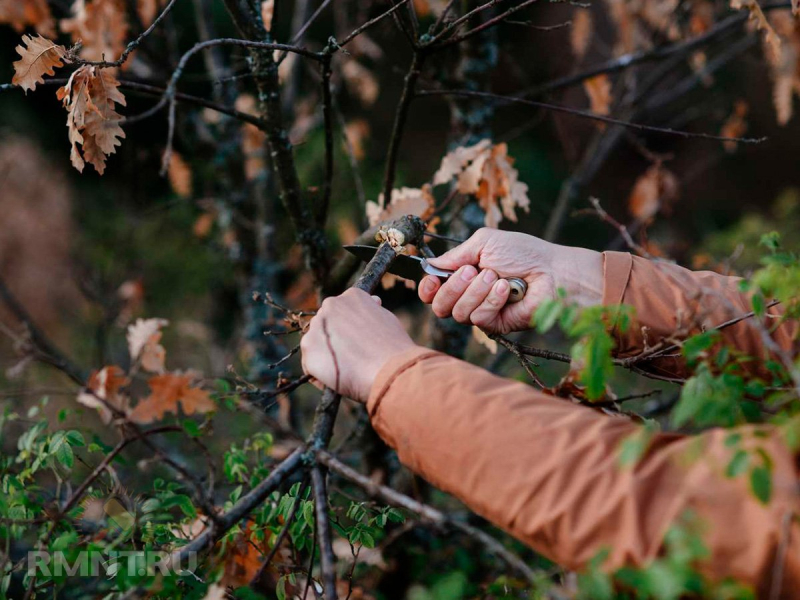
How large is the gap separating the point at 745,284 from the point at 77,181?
8.12 meters

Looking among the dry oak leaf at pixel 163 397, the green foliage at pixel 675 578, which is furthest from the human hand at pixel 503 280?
the green foliage at pixel 675 578

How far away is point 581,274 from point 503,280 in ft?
0.87

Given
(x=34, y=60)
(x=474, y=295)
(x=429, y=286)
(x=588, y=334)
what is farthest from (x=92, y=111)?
(x=588, y=334)

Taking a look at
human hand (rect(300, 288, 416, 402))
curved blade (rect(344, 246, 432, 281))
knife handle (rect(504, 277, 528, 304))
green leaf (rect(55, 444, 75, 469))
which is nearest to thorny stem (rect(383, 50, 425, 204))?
curved blade (rect(344, 246, 432, 281))

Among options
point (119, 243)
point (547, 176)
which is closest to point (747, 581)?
point (119, 243)

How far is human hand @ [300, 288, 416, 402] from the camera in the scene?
54.2 inches

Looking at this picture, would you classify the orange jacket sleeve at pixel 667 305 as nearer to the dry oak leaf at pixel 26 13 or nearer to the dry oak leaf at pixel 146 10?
the dry oak leaf at pixel 146 10

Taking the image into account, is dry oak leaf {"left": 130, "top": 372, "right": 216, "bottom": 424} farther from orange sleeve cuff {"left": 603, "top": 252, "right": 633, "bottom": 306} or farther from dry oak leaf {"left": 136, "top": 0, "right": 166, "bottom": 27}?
dry oak leaf {"left": 136, "top": 0, "right": 166, "bottom": 27}

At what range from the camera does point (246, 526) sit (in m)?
Result: 1.77

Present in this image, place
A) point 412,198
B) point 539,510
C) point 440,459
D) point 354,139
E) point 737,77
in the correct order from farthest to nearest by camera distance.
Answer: point 737,77, point 354,139, point 412,198, point 440,459, point 539,510

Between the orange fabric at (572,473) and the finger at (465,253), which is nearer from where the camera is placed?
the orange fabric at (572,473)

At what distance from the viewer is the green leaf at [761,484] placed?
2.70 ft

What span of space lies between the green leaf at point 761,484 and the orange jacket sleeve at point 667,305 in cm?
83

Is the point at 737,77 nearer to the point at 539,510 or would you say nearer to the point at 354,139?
the point at 354,139
